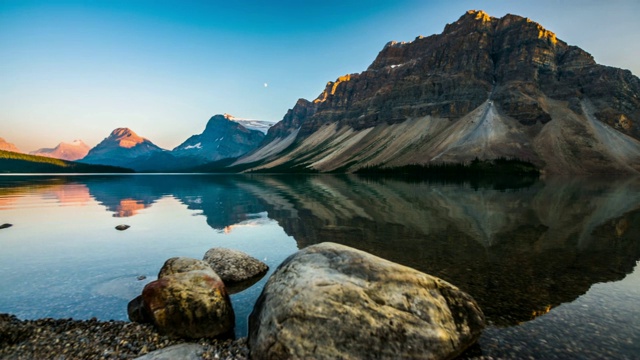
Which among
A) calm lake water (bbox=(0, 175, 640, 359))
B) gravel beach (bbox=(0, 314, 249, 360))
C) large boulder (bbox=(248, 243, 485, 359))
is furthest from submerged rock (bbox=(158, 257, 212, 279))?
large boulder (bbox=(248, 243, 485, 359))

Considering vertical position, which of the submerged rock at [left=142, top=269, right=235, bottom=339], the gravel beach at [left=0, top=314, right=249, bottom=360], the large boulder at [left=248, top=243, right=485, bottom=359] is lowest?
the gravel beach at [left=0, top=314, right=249, bottom=360]

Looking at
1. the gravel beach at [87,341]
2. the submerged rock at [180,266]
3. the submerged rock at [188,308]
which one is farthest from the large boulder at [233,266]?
the gravel beach at [87,341]

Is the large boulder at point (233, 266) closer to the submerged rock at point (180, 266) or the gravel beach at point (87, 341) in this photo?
the submerged rock at point (180, 266)

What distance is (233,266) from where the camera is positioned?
18.4 m

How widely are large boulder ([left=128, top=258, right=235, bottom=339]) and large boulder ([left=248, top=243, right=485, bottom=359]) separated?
5.25 feet

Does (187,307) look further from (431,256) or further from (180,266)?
(431,256)

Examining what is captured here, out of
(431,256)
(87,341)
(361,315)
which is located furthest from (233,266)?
(431,256)

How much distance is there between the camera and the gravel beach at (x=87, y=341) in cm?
1045

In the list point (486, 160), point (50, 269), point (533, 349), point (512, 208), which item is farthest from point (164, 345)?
point (486, 160)

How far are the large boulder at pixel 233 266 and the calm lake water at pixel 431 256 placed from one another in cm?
147

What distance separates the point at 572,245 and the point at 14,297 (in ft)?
117

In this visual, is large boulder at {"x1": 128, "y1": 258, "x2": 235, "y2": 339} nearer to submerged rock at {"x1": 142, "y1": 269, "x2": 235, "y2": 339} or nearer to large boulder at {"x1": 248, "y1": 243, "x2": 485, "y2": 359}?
submerged rock at {"x1": 142, "y1": 269, "x2": 235, "y2": 339}

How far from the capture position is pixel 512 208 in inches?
1770

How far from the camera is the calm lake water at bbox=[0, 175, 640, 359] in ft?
40.0
